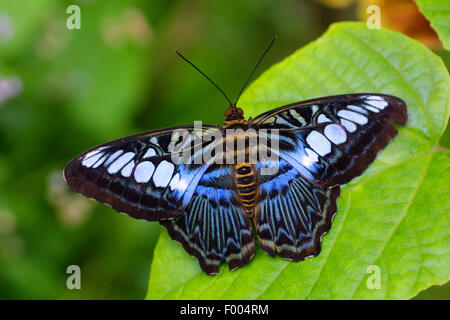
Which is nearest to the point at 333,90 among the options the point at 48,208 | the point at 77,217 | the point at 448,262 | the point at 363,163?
the point at 363,163

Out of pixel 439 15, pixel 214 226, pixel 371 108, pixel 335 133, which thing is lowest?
pixel 214 226

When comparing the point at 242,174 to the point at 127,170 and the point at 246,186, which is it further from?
the point at 127,170

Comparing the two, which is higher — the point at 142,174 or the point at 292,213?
the point at 142,174

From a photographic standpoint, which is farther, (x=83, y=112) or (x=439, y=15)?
(x=83, y=112)

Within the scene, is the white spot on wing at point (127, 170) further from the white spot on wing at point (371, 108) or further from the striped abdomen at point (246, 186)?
the white spot on wing at point (371, 108)

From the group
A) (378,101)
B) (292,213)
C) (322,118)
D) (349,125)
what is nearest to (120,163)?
(292,213)

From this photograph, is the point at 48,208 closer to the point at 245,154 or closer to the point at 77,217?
the point at 77,217
